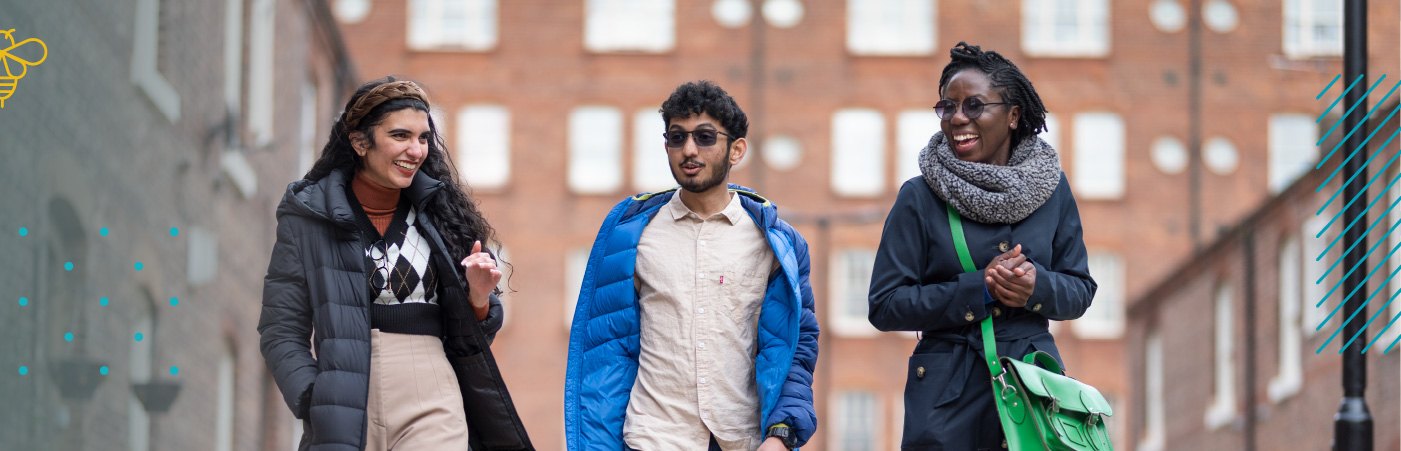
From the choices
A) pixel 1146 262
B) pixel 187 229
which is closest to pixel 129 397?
pixel 187 229

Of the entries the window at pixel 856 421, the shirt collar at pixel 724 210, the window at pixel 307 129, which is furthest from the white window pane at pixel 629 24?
the shirt collar at pixel 724 210

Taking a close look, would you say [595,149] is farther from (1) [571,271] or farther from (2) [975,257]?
(2) [975,257]

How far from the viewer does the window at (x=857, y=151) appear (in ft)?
166

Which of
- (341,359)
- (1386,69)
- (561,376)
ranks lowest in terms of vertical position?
(561,376)

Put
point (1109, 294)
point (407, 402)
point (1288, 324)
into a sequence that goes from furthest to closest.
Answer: point (1109, 294), point (1288, 324), point (407, 402)

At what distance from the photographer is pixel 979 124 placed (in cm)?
735

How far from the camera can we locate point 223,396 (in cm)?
2381

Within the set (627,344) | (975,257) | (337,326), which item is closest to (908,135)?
(627,344)

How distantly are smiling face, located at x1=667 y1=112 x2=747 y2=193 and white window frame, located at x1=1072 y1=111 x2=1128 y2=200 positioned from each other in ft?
142

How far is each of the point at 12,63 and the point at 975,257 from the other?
7595 mm

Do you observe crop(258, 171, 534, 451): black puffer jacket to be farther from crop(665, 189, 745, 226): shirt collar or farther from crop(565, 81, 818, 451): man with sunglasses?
crop(665, 189, 745, 226): shirt collar

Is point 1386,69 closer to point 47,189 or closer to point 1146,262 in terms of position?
point 1146,262

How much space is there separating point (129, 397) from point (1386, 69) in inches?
1519

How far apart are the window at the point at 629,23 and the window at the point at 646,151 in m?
1.57
